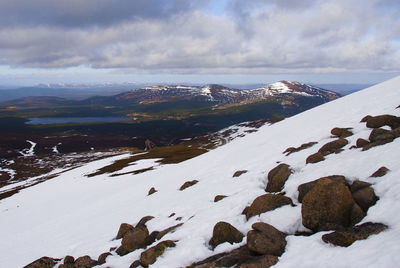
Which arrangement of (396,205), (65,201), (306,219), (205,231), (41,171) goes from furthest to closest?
(41,171)
(65,201)
(205,231)
(306,219)
(396,205)

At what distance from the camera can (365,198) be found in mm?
10102

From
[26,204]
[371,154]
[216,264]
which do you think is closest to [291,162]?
[371,154]

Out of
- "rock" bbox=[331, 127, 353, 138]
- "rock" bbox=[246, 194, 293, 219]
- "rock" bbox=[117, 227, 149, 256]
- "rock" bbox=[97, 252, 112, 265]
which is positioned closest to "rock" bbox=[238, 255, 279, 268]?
"rock" bbox=[246, 194, 293, 219]

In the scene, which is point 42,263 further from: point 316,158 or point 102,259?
point 316,158

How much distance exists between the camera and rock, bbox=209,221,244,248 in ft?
36.9

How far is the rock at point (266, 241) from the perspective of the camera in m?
9.12

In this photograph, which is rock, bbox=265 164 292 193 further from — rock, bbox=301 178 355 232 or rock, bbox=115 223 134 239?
rock, bbox=115 223 134 239

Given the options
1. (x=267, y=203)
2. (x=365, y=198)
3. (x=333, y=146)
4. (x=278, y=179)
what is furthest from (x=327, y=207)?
(x=333, y=146)

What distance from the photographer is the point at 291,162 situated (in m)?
19.4

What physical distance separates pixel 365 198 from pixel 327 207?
5.07ft

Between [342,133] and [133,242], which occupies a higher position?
[342,133]

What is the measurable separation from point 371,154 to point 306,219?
6660mm

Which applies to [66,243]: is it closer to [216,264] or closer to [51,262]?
[51,262]

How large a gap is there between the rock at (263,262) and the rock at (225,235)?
102 inches
